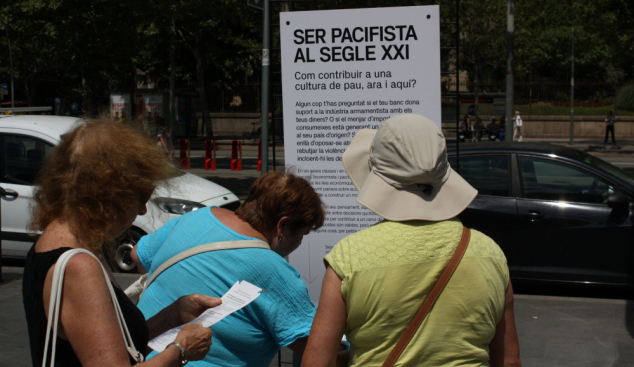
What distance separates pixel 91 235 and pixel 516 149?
5269mm

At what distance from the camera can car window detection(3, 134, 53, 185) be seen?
675 centimetres

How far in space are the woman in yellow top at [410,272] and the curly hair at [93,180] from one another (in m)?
0.61

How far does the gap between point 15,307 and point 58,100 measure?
36.5 m

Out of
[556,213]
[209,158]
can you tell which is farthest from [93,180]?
[209,158]

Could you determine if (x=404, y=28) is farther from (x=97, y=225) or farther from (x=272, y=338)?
(x=97, y=225)

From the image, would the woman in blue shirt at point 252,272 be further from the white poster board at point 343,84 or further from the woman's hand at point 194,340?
the white poster board at point 343,84

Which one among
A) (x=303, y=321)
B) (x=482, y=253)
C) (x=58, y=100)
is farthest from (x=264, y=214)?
(x=58, y=100)

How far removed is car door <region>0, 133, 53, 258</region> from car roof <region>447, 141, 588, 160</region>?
4.63m

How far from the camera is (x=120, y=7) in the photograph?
1158 cm

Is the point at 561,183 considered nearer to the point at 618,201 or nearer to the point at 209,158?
the point at 618,201

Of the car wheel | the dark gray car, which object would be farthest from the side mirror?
the car wheel

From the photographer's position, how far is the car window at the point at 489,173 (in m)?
6.02

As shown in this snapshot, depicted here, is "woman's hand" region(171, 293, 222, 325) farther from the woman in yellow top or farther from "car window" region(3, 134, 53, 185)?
"car window" region(3, 134, 53, 185)

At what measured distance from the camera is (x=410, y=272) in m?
1.65
